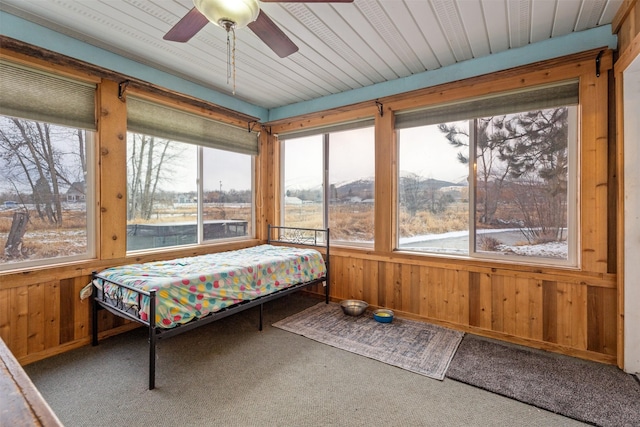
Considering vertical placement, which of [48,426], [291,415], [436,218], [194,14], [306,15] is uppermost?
[306,15]

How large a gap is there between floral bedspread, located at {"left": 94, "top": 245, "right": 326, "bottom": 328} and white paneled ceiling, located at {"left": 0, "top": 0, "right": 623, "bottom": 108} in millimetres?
1955

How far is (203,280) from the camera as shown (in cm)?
235

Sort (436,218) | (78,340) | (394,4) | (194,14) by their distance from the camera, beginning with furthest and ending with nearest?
1. (436,218)
2. (78,340)
3. (394,4)
4. (194,14)

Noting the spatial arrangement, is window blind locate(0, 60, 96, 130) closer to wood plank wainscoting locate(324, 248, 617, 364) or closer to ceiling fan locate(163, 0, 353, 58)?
ceiling fan locate(163, 0, 353, 58)

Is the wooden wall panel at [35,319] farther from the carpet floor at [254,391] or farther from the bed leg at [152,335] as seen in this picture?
the bed leg at [152,335]

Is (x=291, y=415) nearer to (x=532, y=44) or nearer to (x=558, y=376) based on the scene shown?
(x=558, y=376)

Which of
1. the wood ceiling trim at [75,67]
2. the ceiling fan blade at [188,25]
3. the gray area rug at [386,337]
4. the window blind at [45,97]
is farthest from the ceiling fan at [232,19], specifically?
the gray area rug at [386,337]

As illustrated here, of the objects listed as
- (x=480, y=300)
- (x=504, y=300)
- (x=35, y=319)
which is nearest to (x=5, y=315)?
(x=35, y=319)

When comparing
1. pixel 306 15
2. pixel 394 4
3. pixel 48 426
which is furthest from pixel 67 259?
pixel 394 4

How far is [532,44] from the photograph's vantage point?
2.60 m

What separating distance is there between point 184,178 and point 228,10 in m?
2.33

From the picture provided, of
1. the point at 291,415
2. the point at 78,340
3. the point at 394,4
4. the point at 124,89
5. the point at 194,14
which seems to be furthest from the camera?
the point at 124,89

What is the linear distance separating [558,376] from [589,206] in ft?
4.38

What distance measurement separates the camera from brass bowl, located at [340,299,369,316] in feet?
10.8
